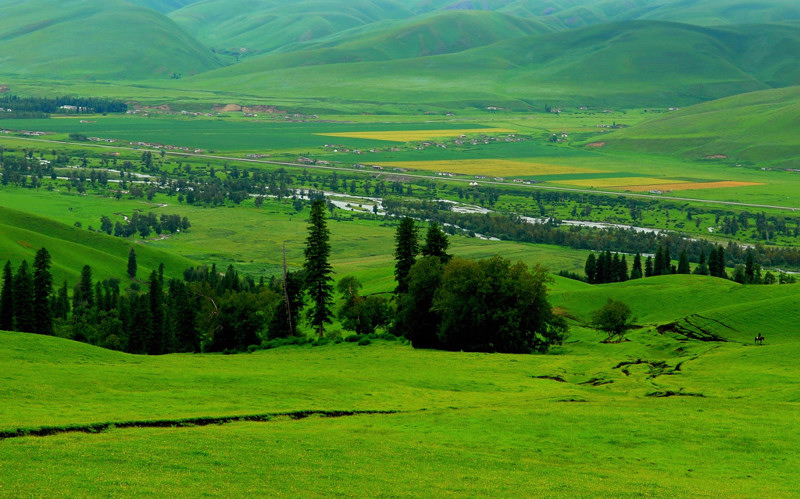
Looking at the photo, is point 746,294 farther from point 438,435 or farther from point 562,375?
point 438,435

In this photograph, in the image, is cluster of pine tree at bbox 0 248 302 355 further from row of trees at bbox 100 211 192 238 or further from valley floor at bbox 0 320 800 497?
row of trees at bbox 100 211 192 238

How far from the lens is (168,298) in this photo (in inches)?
4161

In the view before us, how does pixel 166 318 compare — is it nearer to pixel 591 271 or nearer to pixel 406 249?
pixel 406 249

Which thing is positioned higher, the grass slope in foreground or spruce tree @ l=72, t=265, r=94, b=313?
the grass slope in foreground

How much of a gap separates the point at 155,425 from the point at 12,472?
10.1 metres

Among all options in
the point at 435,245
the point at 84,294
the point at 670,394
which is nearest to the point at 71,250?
the point at 84,294

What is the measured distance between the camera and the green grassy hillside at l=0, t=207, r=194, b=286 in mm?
137000

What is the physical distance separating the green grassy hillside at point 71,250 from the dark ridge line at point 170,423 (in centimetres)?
9668

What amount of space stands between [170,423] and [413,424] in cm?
1108

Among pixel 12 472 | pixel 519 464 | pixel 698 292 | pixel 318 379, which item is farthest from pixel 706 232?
pixel 12 472

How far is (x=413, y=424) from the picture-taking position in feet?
139

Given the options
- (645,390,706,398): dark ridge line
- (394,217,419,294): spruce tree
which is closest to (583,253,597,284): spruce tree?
(394,217,419,294): spruce tree

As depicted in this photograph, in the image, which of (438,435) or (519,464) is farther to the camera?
(438,435)

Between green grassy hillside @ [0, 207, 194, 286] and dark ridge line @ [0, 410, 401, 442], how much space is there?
96.7m
